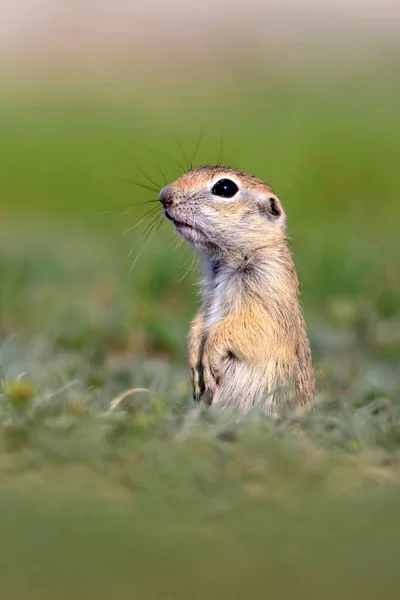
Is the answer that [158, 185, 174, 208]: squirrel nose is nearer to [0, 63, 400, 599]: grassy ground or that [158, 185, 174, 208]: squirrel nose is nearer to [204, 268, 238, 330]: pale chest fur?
[204, 268, 238, 330]: pale chest fur

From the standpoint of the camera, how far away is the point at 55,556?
9.48ft

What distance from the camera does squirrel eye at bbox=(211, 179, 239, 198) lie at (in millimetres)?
5383

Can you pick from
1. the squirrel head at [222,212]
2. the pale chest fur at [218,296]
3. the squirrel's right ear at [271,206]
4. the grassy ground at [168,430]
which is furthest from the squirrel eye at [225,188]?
the grassy ground at [168,430]

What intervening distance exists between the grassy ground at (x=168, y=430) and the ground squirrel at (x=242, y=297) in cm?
21

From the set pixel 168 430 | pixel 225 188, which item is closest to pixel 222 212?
pixel 225 188

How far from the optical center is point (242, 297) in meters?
5.20

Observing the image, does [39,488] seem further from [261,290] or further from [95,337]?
[95,337]

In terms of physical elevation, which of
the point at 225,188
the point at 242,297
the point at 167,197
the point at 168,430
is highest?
the point at 225,188

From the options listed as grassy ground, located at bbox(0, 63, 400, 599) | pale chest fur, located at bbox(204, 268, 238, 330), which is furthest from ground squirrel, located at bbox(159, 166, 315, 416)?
grassy ground, located at bbox(0, 63, 400, 599)

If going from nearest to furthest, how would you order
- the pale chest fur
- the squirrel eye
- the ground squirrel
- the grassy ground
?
the grassy ground
the ground squirrel
the pale chest fur
the squirrel eye

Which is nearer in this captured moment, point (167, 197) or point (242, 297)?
point (242, 297)

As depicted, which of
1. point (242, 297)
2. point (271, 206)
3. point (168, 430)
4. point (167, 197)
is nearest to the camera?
point (168, 430)

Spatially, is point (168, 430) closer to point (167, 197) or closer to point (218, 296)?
point (218, 296)

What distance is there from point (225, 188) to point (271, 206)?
24 centimetres
